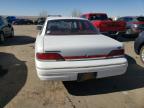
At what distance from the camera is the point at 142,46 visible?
262 inches

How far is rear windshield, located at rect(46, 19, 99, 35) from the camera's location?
5.17 m

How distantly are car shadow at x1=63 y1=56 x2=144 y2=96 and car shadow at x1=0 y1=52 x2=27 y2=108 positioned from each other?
1.15 meters

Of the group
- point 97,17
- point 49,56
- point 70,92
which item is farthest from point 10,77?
point 97,17

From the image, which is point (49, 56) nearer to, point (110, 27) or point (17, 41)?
point (110, 27)

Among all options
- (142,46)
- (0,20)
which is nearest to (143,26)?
(142,46)

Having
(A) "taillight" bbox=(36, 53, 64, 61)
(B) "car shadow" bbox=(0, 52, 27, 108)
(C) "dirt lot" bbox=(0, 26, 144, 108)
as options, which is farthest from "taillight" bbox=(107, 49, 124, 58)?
(B) "car shadow" bbox=(0, 52, 27, 108)

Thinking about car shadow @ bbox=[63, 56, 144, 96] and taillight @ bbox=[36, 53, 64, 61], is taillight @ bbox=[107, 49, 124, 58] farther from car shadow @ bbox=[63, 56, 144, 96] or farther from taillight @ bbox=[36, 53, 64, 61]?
taillight @ bbox=[36, 53, 64, 61]

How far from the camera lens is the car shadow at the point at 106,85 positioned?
14.5ft

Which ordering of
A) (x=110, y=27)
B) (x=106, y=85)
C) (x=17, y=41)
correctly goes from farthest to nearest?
(x=17, y=41) < (x=110, y=27) < (x=106, y=85)

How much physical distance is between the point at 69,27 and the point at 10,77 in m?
2.03

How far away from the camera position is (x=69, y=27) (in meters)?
5.40

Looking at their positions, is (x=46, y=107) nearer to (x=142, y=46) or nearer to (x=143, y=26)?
(x=142, y=46)

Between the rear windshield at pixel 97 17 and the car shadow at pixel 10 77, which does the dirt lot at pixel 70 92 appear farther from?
the rear windshield at pixel 97 17

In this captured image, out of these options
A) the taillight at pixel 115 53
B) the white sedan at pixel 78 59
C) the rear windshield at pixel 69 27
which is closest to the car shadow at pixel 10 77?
the white sedan at pixel 78 59
